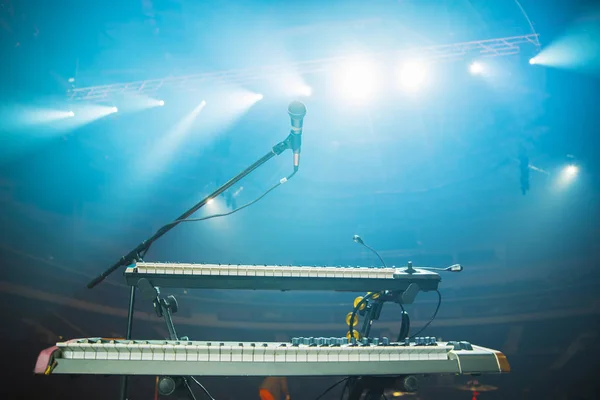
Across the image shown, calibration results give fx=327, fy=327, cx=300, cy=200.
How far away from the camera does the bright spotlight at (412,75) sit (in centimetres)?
461

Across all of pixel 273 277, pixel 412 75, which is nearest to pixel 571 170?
pixel 412 75

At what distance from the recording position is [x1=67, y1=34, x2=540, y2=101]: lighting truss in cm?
443

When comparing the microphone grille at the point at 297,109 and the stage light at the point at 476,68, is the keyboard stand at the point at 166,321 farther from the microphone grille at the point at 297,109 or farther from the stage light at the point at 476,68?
the stage light at the point at 476,68

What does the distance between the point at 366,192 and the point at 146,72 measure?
3742 millimetres

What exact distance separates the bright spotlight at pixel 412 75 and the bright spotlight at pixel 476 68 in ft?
2.28

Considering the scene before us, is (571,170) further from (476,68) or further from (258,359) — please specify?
(258,359)

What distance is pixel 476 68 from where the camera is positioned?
15.7ft

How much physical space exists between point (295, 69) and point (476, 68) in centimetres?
265

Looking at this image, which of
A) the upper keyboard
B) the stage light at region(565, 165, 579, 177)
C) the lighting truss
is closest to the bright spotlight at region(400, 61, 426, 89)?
the lighting truss

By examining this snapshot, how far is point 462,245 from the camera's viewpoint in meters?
5.00

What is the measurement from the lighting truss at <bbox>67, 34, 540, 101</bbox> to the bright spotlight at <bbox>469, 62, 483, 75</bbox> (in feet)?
0.86

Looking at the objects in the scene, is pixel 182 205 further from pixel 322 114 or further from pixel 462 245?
pixel 462 245

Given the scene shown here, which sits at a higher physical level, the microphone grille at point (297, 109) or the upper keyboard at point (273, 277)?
the microphone grille at point (297, 109)

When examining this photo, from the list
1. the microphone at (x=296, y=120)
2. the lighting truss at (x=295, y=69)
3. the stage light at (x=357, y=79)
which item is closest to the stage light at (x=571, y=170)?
the lighting truss at (x=295, y=69)
